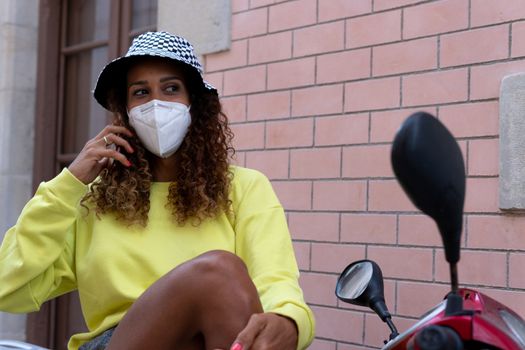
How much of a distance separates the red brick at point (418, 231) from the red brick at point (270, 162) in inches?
27.8

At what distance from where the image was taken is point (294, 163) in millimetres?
3992

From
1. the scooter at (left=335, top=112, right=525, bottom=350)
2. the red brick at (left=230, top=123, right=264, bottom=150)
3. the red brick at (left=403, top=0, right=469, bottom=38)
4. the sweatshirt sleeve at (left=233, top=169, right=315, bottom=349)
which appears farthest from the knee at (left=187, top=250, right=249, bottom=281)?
the red brick at (left=230, top=123, right=264, bottom=150)

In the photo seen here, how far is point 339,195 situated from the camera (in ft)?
12.4

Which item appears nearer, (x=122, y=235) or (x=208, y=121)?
(x=122, y=235)

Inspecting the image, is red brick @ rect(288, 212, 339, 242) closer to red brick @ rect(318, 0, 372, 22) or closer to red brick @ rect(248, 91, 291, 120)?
red brick @ rect(248, 91, 291, 120)

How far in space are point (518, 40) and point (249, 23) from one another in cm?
146

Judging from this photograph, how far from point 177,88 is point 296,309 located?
986 mm

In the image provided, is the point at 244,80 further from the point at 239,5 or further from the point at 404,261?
the point at 404,261

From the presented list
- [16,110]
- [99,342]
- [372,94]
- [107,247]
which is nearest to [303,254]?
[372,94]

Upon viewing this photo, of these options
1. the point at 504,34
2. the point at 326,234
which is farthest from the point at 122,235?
the point at 504,34

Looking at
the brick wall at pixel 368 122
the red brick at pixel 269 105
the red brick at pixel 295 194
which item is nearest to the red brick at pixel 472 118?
the brick wall at pixel 368 122

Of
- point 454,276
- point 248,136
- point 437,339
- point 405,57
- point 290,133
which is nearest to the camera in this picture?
point 437,339

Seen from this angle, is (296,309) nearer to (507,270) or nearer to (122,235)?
(122,235)

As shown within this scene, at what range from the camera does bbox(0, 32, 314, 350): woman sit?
286 cm
